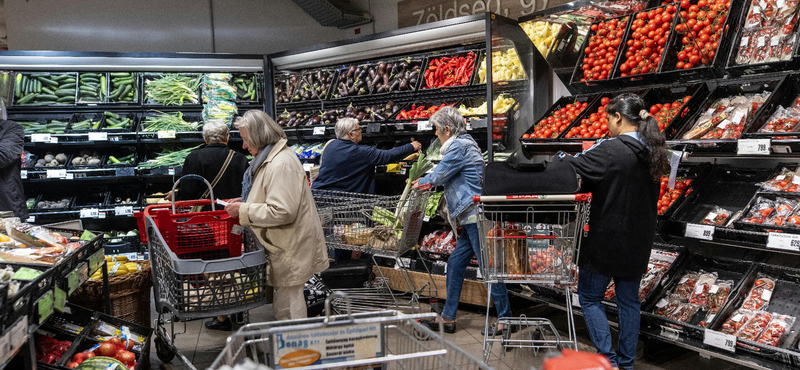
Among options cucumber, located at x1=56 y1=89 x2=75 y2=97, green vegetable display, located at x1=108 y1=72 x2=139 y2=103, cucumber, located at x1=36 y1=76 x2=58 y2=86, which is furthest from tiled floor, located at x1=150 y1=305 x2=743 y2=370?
cucumber, located at x1=36 y1=76 x2=58 y2=86

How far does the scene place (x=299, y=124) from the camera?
6.98 m

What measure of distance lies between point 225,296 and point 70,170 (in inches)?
174

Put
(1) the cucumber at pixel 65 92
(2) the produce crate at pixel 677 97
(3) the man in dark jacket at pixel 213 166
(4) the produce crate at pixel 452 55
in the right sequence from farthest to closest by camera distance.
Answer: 1. (1) the cucumber at pixel 65 92
2. (4) the produce crate at pixel 452 55
3. (3) the man in dark jacket at pixel 213 166
4. (2) the produce crate at pixel 677 97

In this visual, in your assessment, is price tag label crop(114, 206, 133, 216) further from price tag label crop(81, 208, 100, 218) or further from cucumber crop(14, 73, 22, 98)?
cucumber crop(14, 73, 22, 98)

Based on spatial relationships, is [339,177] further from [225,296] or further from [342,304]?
[225,296]

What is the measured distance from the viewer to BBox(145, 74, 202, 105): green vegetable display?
275 inches

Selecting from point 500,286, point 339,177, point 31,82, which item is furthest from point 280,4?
point 500,286

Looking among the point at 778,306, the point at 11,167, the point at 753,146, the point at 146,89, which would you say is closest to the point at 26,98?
the point at 146,89

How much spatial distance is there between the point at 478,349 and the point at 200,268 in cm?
212

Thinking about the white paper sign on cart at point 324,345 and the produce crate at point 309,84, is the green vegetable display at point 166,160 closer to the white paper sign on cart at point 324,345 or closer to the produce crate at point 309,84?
the produce crate at point 309,84

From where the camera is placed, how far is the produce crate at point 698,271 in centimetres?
343

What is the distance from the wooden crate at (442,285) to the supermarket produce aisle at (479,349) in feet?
0.45

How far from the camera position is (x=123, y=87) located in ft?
22.8

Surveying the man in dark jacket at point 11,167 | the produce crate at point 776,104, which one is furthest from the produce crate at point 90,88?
the produce crate at point 776,104
